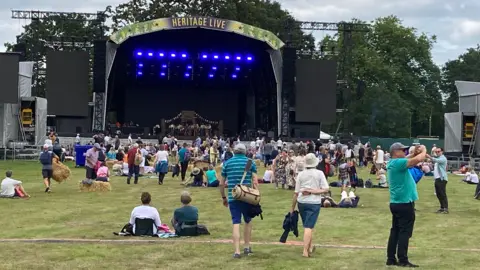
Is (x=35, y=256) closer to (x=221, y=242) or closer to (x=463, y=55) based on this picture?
(x=221, y=242)

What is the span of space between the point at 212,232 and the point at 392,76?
60.3 m

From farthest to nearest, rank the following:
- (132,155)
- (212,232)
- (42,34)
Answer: (42,34) < (132,155) < (212,232)

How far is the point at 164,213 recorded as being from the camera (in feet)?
49.7

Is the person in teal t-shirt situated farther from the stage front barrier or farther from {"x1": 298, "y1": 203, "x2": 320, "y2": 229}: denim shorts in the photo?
the stage front barrier

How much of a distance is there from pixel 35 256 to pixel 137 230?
7.92 feet

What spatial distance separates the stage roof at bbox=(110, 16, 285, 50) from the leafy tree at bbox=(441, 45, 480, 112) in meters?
50.0

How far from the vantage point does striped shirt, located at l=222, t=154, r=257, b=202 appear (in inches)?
375

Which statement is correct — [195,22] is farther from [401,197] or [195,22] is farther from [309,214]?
[401,197]

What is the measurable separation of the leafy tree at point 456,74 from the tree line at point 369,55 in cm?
37

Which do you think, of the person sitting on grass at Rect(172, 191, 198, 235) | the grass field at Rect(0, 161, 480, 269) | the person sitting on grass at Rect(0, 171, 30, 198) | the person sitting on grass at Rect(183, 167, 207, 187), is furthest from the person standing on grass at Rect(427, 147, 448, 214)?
the person sitting on grass at Rect(0, 171, 30, 198)

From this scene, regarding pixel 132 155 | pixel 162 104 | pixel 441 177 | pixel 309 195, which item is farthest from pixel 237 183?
pixel 162 104

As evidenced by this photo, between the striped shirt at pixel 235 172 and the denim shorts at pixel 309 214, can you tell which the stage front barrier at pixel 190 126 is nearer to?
the striped shirt at pixel 235 172

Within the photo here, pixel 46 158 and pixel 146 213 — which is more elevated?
pixel 46 158

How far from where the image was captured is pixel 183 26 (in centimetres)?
3953
